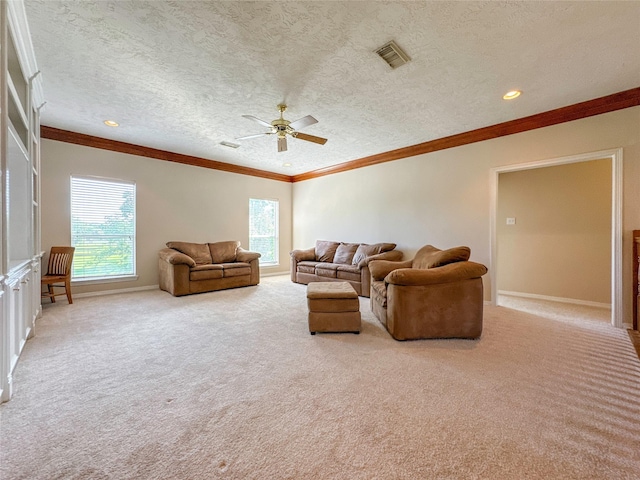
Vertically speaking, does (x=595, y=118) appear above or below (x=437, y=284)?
above

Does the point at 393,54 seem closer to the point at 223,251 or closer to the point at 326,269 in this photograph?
the point at 326,269

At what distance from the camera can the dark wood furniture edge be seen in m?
3.15

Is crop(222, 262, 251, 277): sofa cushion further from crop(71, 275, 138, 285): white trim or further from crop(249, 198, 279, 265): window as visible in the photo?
crop(71, 275, 138, 285): white trim

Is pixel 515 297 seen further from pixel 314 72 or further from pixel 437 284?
pixel 314 72

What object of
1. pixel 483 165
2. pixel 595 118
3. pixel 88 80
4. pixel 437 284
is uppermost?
pixel 88 80

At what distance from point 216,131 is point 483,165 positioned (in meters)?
4.20

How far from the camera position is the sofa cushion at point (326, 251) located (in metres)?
5.97

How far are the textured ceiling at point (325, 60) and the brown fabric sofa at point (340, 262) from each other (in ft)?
7.23

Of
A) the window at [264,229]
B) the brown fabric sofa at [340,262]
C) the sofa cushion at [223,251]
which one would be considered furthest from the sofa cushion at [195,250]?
the brown fabric sofa at [340,262]

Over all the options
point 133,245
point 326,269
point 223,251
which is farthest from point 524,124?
point 133,245

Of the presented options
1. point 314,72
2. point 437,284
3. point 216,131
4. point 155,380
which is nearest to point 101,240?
point 216,131

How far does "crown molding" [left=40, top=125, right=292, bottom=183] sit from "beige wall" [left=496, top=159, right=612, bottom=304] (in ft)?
17.7

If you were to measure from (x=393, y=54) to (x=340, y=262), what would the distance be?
3.86 metres

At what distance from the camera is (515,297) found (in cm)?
473
